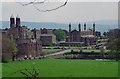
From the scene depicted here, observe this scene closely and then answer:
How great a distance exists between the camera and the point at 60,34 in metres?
65.6

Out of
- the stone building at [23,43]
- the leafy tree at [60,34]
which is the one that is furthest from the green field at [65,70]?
the leafy tree at [60,34]

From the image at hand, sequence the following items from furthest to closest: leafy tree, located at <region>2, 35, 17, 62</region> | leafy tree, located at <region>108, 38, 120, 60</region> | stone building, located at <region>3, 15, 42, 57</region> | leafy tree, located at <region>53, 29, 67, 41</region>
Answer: leafy tree, located at <region>53, 29, 67, 41</region> → stone building, located at <region>3, 15, 42, 57</region> → leafy tree, located at <region>2, 35, 17, 62</region> → leafy tree, located at <region>108, 38, 120, 60</region>

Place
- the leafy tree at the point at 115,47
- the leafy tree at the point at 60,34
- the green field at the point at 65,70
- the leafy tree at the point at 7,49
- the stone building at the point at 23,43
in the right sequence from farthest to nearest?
the leafy tree at the point at 60,34, the stone building at the point at 23,43, the leafy tree at the point at 7,49, the leafy tree at the point at 115,47, the green field at the point at 65,70

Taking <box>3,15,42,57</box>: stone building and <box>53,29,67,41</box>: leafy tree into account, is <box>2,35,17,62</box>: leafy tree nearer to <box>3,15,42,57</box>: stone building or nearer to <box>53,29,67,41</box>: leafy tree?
<box>3,15,42,57</box>: stone building

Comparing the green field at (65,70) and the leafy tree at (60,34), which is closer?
the green field at (65,70)

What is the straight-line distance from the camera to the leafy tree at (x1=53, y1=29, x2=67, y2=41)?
63600 mm

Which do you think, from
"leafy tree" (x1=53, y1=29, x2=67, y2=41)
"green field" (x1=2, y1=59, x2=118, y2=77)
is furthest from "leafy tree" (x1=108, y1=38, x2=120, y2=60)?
"leafy tree" (x1=53, y1=29, x2=67, y2=41)

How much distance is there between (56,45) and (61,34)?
10188 millimetres

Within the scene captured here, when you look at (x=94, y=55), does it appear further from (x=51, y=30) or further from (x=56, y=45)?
(x=51, y=30)

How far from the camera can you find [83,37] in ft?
195

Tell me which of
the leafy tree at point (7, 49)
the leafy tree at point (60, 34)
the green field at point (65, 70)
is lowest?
the green field at point (65, 70)

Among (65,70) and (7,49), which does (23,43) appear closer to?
(7,49)

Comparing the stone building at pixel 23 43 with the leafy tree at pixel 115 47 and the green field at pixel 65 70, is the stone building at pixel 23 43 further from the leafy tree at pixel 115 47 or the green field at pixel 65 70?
the leafy tree at pixel 115 47

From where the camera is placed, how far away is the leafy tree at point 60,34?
63600mm
